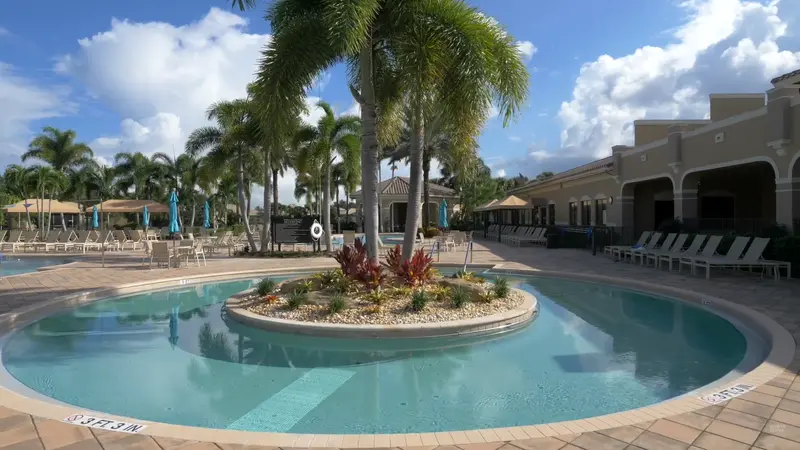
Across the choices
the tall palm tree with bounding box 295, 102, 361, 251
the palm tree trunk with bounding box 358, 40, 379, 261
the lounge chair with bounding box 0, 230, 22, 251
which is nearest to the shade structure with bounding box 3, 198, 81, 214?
the lounge chair with bounding box 0, 230, 22, 251

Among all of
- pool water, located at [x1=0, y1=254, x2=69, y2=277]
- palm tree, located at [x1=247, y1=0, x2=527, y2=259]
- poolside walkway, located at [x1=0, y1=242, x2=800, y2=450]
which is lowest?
poolside walkway, located at [x1=0, y1=242, x2=800, y2=450]

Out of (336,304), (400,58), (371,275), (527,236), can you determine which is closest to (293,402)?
(336,304)

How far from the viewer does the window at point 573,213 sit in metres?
26.8

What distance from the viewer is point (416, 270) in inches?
364

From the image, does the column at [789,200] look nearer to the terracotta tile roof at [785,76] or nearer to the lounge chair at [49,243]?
the terracotta tile roof at [785,76]

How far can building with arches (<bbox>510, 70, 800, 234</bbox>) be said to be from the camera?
40.5 ft

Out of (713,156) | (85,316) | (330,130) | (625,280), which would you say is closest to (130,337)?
(85,316)

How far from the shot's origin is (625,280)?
1184 centimetres

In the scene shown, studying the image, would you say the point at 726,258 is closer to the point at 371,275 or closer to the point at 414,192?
the point at 414,192

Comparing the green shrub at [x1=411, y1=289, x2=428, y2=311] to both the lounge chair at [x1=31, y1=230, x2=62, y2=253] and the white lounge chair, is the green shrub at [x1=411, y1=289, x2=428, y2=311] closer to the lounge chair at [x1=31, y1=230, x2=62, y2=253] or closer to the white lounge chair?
the white lounge chair

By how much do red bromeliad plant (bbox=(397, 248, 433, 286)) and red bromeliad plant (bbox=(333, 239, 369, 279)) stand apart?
76 centimetres

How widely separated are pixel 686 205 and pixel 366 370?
15283mm

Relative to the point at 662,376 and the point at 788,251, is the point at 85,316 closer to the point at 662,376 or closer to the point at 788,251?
the point at 662,376

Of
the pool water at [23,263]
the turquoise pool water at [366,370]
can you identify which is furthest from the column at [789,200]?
the pool water at [23,263]
